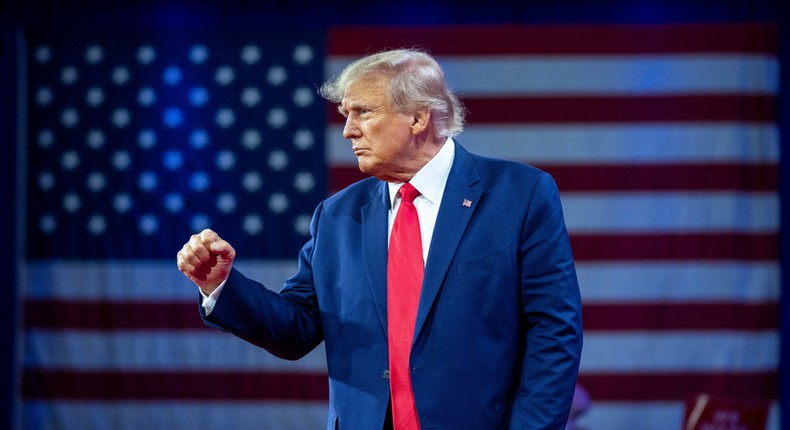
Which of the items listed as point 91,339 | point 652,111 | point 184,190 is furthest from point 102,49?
point 652,111

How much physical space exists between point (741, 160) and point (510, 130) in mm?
1153

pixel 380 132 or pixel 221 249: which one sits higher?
pixel 380 132

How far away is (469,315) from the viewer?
1.69m

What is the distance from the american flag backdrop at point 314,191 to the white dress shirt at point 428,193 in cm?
254

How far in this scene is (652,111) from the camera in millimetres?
4348

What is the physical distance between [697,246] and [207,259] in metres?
3.27

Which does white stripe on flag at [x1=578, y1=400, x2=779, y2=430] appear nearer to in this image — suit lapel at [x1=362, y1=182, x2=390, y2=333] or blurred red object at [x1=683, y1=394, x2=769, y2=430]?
blurred red object at [x1=683, y1=394, x2=769, y2=430]

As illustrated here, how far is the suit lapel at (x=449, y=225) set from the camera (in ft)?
5.55

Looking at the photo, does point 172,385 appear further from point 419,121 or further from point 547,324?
point 547,324

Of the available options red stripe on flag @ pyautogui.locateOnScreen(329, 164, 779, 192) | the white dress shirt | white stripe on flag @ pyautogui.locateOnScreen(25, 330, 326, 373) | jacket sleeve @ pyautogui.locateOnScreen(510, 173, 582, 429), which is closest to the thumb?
the white dress shirt

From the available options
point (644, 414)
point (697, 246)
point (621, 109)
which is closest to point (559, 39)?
point (621, 109)

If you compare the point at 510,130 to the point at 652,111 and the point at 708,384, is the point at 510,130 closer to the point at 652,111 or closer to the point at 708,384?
Result: the point at 652,111

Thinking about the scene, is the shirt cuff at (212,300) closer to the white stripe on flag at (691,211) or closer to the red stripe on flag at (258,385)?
the red stripe on flag at (258,385)

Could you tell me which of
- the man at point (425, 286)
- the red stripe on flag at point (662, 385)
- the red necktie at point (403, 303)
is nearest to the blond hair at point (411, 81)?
the man at point (425, 286)
